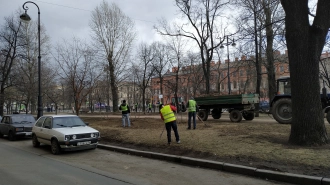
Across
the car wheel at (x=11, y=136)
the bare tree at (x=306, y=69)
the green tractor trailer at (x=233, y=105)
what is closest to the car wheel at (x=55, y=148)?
the car wheel at (x=11, y=136)

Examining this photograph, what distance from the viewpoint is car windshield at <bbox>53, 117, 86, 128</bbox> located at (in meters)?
10.4

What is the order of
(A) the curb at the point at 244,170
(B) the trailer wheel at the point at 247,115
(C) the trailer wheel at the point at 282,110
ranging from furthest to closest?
(B) the trailer wheel at the point at 247,115 < (C) the trailer wheel at the point at 282,110 < (A) the curb at the point at 244,170

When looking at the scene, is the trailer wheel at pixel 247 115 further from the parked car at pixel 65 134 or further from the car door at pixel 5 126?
the car door at pixel 5 126

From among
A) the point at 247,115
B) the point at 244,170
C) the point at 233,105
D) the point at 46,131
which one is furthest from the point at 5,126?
the point at 247,115

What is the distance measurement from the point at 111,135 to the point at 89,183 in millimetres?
7250

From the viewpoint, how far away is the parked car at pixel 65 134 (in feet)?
30.8

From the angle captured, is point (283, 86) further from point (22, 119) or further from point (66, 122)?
point (22, 119)

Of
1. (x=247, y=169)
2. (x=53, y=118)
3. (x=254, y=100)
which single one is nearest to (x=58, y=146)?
(x=53, y=118)

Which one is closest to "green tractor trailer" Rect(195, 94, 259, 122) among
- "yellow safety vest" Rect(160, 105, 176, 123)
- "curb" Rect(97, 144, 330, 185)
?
→ "yellow safety vest" Rect(160, 105, 176, 123)

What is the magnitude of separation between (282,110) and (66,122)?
11416 mm

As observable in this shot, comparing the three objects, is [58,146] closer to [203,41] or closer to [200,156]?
[200,156]

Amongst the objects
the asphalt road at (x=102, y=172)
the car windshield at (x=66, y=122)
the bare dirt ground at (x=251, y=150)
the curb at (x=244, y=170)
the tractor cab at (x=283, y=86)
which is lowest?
the asphalt road at (x=102, y=172)

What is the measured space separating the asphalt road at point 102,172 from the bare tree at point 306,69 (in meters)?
3.15

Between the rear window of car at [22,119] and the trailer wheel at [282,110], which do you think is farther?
the rear window of car at [22,119]
